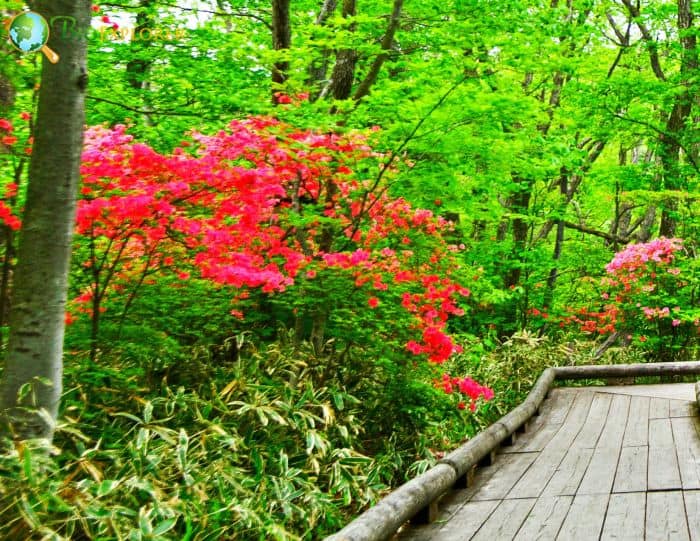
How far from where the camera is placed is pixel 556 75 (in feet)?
39.8

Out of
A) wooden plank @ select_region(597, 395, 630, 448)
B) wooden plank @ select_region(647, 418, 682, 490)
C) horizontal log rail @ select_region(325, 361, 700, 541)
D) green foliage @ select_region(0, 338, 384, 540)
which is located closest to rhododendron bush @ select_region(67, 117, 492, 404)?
green foliage @ select_region(0, 338, 384, 540)

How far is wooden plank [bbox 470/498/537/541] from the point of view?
3.51m

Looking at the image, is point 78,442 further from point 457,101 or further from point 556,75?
point 556,75

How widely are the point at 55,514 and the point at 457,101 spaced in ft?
14.3

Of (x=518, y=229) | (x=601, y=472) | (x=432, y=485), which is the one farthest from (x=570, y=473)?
(x=518, y=229)

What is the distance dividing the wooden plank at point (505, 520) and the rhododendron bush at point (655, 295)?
695 cm

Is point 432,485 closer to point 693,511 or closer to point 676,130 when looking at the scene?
point 693,511

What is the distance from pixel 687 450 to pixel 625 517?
1730 millimetres

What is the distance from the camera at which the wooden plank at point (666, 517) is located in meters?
3.28

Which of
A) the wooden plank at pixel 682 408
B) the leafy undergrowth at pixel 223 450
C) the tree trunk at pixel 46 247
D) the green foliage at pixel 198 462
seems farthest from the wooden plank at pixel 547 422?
the tree trunk at pixel 46 247

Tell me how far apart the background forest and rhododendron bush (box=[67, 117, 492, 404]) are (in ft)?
0.08

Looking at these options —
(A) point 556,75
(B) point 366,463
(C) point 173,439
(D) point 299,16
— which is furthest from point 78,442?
(A) point 556,75

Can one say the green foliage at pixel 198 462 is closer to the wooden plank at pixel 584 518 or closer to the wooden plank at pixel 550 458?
the wooden plank at pixel 550 458

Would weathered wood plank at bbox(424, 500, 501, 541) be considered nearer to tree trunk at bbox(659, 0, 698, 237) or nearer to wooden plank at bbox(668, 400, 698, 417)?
wooden plank at bbox(668, 400, 698, 417)
